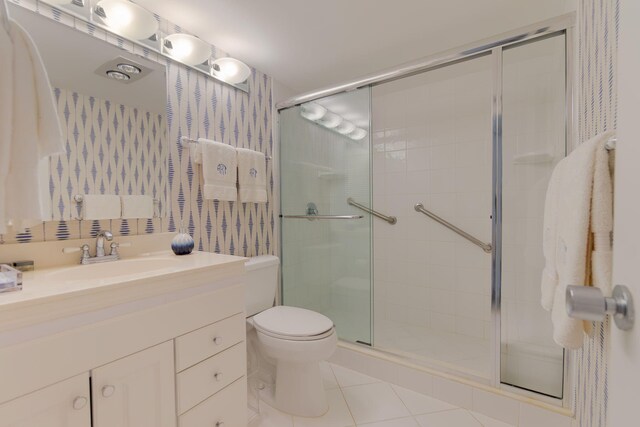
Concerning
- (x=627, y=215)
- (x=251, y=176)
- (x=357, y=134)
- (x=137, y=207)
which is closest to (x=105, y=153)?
(x=137, y=207)

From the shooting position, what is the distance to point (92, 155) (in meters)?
1.24

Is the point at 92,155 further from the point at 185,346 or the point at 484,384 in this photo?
the point at 484,384

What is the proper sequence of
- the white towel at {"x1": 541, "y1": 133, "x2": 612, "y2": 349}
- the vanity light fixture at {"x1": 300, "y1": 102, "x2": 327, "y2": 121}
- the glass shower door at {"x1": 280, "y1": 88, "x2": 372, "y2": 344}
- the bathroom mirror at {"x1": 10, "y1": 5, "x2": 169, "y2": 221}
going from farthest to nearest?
the vanity light fixture at {"x1": 300, "y1": 102, "x2": 327, "y2": 121} → the glass shower door at {"x1": 280, "y1": 88, "x2": 372, "y2": 344} → the bathroom mirror at {"x1": 10, "y1": 5, "x2": 169, "y2": 221} → the white towel at {"x1": 541, "y1": 133, "x2": 612, "y2": 349}

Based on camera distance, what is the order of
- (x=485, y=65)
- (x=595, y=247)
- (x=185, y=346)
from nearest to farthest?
(x=595, y=247) < (x=185, y=346) < (x=485, y=65)

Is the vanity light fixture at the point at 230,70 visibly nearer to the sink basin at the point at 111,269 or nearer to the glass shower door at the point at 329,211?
the glass shower door at the point at 329,211

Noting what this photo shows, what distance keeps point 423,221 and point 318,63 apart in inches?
56.4

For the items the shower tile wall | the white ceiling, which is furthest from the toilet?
the white ceiling

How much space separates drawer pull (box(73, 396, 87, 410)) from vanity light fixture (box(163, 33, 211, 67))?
1.53 meters

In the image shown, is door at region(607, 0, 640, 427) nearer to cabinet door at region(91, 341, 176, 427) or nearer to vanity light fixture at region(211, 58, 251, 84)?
cabinet door at region(91, 341, 176, 427)

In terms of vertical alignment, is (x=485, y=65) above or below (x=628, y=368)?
above

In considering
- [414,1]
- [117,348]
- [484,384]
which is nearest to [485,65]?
[414,1]

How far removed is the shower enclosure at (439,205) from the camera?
146 centimetres

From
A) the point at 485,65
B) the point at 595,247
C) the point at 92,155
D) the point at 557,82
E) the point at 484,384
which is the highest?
the point at 485,65

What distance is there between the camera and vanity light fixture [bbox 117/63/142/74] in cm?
132
